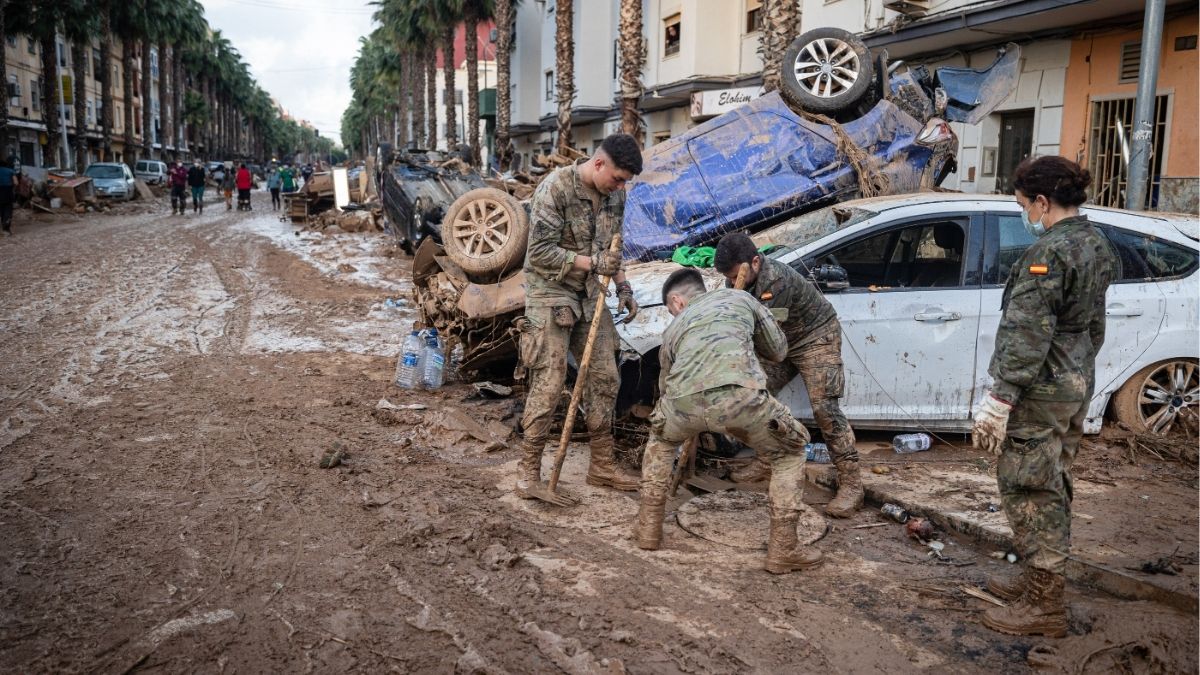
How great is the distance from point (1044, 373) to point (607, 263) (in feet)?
7.20

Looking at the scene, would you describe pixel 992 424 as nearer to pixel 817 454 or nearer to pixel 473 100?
pixel 817 454

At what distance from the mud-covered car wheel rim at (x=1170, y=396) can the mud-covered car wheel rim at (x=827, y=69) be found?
3.53 meters

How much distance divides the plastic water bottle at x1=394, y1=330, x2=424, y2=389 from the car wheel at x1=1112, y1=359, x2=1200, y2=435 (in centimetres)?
499

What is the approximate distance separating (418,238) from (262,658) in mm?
12345

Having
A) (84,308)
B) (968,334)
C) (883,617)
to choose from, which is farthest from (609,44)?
(883,617)

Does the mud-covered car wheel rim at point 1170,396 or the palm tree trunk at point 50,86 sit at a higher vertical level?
the palm tree trunk at point 50,86

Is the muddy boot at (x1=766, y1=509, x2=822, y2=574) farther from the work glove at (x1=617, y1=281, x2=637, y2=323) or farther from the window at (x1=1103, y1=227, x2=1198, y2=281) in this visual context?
the window at (x1=1103, y1=227, x2=1198, y2=281)

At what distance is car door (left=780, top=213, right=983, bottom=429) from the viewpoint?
5355 millimetres

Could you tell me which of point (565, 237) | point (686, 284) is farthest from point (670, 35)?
point (686, 284)

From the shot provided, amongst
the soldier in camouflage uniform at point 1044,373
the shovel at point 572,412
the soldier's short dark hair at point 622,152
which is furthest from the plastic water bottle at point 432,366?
the soldier in camouflage uniform at point 1044,373

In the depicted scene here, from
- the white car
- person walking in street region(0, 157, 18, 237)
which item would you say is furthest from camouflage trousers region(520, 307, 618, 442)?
person walking in street region(0, 157, 18, 237)

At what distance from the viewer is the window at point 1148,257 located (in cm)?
549

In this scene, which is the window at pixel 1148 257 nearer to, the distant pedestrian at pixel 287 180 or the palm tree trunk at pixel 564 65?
the palm tree trunk at pixel 564 65

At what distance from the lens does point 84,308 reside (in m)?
10.5
